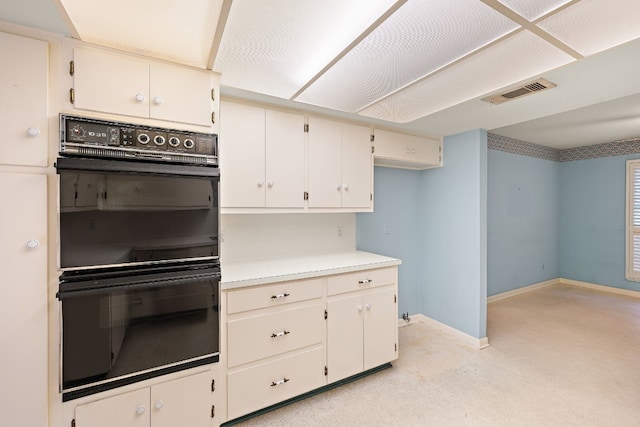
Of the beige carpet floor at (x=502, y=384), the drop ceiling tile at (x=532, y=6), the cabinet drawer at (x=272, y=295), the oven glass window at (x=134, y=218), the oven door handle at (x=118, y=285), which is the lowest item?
the beige carpet floor at (x=502, y=384)

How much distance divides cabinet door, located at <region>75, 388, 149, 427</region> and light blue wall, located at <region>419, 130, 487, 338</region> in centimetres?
300

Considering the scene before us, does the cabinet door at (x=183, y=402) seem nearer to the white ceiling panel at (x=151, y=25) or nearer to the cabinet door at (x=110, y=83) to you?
the cabinet door at (x=110, y=83)

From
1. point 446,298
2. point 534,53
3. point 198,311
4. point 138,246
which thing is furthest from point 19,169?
point 446,298

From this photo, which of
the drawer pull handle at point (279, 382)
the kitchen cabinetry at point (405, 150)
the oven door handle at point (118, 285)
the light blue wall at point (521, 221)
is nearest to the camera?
the oven door handle at point (118, 285)

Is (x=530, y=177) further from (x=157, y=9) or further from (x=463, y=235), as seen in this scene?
(x=157, y=9)

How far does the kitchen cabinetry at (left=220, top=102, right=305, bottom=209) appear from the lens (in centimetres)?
214

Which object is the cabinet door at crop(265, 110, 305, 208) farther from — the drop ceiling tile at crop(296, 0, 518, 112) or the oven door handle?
the oven door handle

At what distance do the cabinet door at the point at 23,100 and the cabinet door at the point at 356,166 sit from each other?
200cm

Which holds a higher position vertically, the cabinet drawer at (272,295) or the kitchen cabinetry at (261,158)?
the kitchen cabinetry at (261,158)

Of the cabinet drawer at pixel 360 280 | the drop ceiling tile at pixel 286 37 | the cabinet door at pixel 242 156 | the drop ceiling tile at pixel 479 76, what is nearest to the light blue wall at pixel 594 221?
the drop ceiling tile at pixel 479 76

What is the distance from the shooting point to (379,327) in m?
2.50

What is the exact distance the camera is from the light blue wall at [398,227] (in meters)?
3.31

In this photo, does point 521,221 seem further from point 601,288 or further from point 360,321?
point 360,321

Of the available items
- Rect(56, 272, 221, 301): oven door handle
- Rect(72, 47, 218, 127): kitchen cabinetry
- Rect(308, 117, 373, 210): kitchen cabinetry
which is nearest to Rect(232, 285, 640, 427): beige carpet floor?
Rect(56, 272, 221, 301): oven door handle
